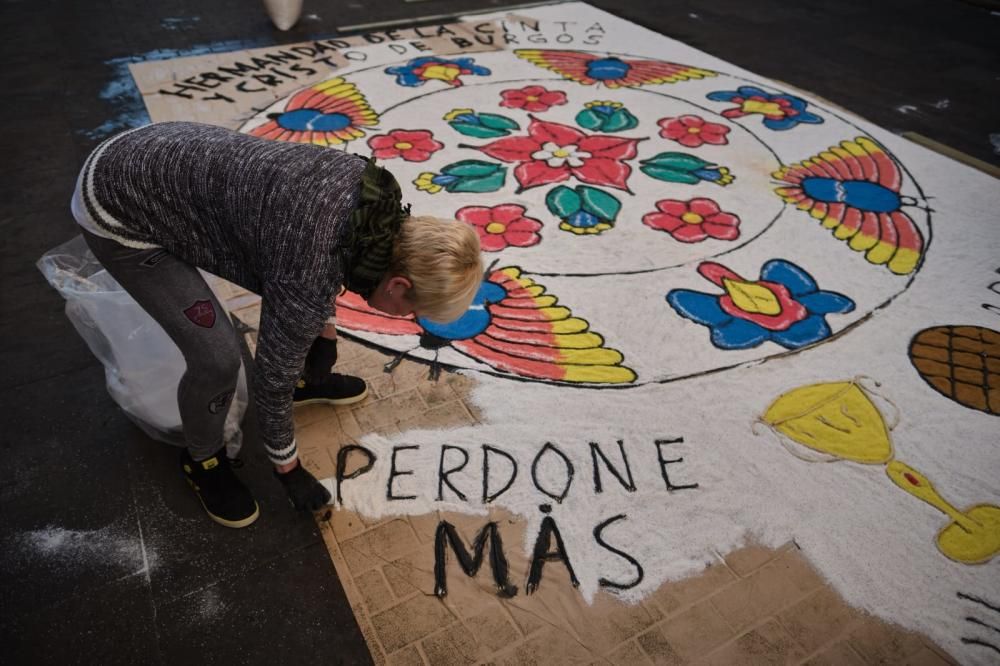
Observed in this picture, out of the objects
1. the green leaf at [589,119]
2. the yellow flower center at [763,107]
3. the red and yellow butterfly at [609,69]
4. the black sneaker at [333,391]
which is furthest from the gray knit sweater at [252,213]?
the yellow flower center at [763,107]

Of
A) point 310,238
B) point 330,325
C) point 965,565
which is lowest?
point 965,565

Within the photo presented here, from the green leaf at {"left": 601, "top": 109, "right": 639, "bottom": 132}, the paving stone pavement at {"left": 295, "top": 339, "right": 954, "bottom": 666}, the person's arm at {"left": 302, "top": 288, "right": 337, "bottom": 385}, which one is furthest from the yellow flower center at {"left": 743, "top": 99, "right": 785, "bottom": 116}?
the person's arm at {"left": 302, "top": 288, "right": 337, "bottom": 385}

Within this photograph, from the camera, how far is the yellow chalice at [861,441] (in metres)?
1.78

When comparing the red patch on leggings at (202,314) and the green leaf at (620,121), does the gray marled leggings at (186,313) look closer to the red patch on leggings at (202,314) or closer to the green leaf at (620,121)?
the red patch on leggings at (202,314)

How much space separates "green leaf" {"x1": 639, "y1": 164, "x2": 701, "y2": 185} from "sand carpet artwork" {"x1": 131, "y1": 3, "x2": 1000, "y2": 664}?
2cm

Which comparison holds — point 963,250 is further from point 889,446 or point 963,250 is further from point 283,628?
point 283,628

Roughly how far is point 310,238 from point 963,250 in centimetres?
305


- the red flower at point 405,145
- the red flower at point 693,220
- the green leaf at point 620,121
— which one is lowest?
the red flower at point 405,145

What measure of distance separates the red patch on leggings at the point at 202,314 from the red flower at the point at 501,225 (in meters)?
1.48

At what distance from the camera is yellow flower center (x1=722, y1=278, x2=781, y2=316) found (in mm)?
2541

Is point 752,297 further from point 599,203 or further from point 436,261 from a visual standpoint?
point 436,261

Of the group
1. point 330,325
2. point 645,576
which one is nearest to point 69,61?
point 330,325

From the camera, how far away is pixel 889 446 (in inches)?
80.0

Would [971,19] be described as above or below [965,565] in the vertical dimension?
above
